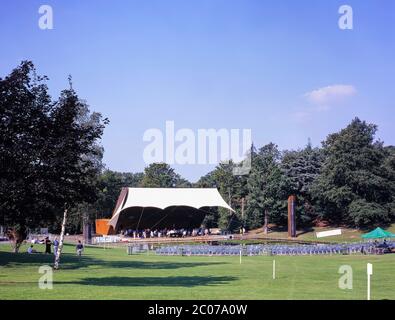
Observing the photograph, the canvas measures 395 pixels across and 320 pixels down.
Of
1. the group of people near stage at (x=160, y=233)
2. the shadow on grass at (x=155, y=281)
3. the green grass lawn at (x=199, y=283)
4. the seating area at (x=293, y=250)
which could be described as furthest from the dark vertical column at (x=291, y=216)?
the shadow on grass at (x=155, y=281)

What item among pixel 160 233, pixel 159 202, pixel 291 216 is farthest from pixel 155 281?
pixel 160 233

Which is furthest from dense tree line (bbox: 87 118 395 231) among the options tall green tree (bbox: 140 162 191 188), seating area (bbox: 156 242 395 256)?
seating area (bbox: 156 242 395 256)

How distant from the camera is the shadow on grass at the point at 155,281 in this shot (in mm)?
21953

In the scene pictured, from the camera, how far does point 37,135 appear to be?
22.0 metres

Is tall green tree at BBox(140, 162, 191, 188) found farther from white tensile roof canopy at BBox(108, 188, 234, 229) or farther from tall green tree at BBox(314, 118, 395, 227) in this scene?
tall green tree at BBox(314, 118, 395, 227)

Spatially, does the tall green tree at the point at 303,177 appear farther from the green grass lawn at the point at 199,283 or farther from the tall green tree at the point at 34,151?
the tall green tree at the point at 34,151

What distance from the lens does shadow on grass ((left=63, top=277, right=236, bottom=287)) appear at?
21953 mm

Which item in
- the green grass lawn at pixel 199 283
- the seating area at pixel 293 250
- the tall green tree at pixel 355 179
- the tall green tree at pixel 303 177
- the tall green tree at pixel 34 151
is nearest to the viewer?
the green grass lawn at pixel 199 283

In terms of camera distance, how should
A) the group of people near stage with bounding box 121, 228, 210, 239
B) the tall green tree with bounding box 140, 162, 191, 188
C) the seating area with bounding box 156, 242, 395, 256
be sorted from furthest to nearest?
the tall green tree with bounding box 140, 162, 191, 188 → the group of people near stage with bounding box 121, 228, 210, 239 → the seating area with bounding box 156, 242, 395, 256

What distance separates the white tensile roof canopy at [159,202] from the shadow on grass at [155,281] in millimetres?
51127

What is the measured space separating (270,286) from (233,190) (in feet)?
254

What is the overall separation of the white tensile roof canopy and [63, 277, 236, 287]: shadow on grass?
51.1 m
